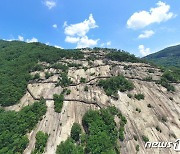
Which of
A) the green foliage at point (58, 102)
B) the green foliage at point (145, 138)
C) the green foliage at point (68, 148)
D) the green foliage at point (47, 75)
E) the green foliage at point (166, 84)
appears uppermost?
the green foliage at point (47, 75)

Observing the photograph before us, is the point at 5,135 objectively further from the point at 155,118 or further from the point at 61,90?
the point at 155,118

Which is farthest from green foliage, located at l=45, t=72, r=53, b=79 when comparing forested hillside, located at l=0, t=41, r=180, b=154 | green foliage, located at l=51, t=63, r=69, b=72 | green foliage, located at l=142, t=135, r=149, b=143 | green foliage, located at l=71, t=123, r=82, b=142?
green foliage, located at l=142, t=135, r=149, b=143

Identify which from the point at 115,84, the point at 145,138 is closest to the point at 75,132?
the point at 145,138

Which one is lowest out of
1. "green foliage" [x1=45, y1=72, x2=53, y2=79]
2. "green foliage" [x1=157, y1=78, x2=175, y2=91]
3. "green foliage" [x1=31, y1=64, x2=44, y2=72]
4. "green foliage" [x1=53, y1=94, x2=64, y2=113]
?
"green foliage" [x1=53, y1=94, x2=64, y2=113]

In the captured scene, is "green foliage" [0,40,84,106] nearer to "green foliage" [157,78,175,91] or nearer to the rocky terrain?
the rocky terrain

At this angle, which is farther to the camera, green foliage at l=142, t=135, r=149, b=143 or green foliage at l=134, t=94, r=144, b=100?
green foliage at l=134, t=94, r=144, b=100

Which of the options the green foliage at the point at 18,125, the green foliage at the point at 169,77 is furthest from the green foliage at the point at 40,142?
the green foliage at the point at 169,77

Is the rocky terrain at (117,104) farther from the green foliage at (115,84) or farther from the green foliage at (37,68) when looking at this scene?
the green foliage at (37,68)
